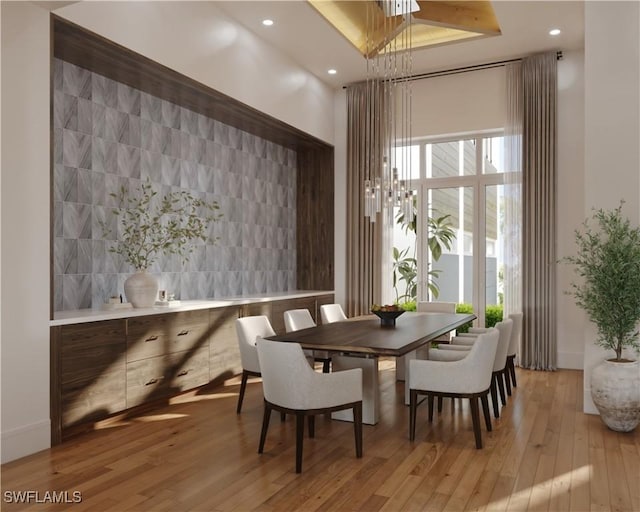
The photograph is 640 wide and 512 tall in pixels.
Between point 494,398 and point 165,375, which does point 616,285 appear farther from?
point 165,375

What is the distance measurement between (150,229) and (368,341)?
2.72 meters

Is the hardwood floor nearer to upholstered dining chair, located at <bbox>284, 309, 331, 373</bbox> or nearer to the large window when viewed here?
upholstered dining chair, located at <bbox>284, 309, 331, 373</bbox>

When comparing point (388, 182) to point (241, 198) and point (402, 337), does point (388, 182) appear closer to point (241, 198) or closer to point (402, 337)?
point (402, 337)

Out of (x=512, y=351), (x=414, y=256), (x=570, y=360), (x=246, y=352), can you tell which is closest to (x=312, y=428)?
(x=246, y=352)

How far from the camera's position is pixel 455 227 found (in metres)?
7.52

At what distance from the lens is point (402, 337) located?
13.9ft

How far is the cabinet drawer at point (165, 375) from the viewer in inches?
179

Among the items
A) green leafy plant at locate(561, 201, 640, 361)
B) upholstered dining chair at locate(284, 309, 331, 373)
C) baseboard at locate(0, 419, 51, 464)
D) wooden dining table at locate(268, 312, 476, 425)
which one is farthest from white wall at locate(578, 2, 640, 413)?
baseboard at locate(0, 419, 51, 464)

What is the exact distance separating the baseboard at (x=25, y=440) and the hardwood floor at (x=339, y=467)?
0.24 feet

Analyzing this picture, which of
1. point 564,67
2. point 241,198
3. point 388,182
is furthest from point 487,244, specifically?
point 241,198

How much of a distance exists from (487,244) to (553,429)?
347 centimetres

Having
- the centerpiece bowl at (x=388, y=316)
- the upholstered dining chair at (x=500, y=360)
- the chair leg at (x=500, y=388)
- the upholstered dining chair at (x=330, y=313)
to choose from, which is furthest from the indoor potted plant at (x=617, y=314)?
the upholstered dining chair at (x=330, y=313)

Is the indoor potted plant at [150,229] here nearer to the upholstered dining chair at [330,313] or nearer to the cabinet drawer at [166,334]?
the cabinet drawer at [166,334]

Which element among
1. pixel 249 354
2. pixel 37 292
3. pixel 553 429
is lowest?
pixel 553 429
